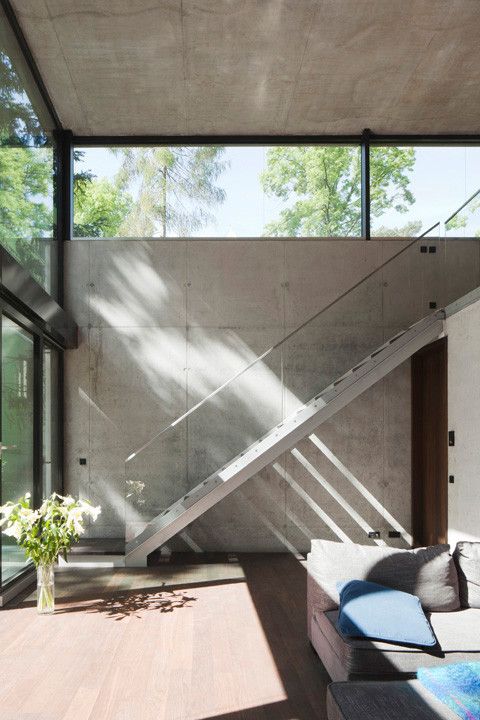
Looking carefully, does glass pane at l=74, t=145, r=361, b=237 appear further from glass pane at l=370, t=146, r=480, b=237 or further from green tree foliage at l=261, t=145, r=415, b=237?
glass pane at l=370, t=146, r=480, b=237

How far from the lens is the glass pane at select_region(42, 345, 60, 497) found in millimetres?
8828

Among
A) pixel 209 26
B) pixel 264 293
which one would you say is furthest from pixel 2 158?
pixel 264 293

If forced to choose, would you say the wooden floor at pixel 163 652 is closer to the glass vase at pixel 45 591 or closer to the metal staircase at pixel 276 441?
the glass vase at pixel 45 591

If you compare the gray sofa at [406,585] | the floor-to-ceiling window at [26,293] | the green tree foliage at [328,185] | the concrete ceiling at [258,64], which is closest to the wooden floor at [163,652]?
the gray sofa at [406,585]

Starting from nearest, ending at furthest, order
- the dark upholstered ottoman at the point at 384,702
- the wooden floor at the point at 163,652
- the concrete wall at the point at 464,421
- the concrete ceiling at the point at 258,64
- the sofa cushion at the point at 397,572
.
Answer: the dark upholstered ottoman at the point at 384,702 → the wooden floor at the point at 163,652 → the sofa cushion at the point at 397,572 → the concrete wall at the point at 464,421 → the concrete ceiling at the point at 258,64

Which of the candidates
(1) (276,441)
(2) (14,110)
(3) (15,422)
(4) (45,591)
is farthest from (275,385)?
(2) (14,110)

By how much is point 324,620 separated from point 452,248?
527 centimetres

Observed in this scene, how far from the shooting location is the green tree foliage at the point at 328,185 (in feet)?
32.3

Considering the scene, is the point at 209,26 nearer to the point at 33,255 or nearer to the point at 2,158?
the point at 2,158

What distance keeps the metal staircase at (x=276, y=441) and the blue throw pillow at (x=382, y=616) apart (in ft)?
13.3

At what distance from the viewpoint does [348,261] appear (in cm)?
974

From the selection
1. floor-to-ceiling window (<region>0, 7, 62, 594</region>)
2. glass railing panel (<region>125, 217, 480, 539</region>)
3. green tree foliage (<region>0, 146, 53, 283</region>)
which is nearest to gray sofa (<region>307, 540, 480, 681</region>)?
→ floor-to-ceiling window (<region>0, 7, 62, 594</region>)

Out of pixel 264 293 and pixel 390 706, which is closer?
pixel 390 706

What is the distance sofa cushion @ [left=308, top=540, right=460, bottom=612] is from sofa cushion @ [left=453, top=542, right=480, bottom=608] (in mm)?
74
